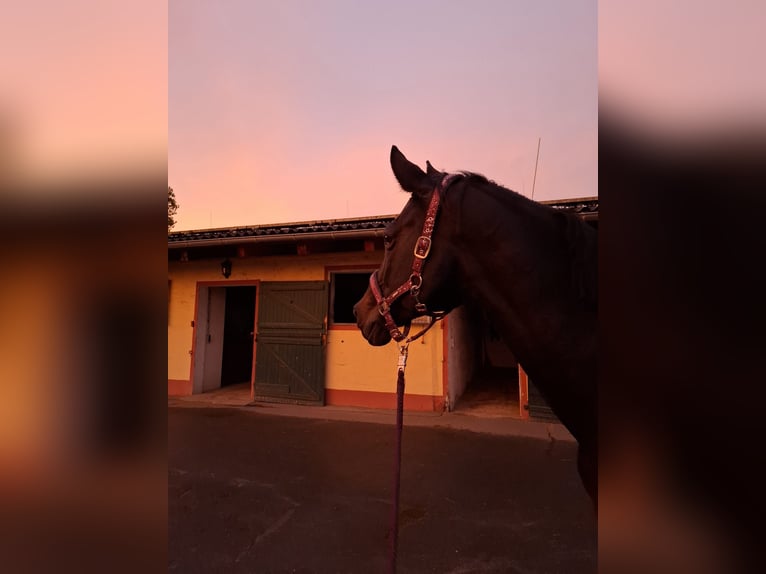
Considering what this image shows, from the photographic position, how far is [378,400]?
698 cm

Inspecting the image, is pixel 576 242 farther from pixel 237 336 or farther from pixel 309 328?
pixel 237 336

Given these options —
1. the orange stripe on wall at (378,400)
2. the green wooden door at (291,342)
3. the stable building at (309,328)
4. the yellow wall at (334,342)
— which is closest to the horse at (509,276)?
the stable building at (309,328)

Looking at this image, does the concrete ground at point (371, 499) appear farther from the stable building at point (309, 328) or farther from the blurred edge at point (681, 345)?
the blurred edge at point (681, 345)

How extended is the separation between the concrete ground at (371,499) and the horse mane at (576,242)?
7.12ft

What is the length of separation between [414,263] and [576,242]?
0.54 m

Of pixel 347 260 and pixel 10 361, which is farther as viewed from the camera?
pixel 347 260

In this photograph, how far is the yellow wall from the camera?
22.3 feet

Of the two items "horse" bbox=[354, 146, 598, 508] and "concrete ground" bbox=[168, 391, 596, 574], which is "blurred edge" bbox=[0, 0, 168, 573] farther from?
"concrete ground" bbox=[168, 391, 596, 574]

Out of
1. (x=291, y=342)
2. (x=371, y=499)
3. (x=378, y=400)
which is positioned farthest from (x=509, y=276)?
(x=291, y=342)

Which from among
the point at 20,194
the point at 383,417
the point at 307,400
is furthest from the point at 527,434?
the point at 20,194

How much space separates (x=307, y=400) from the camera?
725 cm

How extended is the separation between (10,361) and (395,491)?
1.02 metres

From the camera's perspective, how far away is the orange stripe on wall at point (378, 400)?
6695mm

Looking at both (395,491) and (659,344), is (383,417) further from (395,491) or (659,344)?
(659,344)
